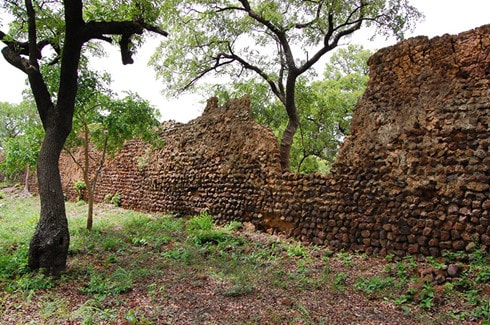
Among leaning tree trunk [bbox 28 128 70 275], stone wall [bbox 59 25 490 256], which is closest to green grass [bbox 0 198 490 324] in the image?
leaning tree trunk [bbox 28 128 70 275]

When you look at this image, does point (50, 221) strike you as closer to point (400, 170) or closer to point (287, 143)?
point (400, 170)

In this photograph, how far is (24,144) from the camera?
298 inches

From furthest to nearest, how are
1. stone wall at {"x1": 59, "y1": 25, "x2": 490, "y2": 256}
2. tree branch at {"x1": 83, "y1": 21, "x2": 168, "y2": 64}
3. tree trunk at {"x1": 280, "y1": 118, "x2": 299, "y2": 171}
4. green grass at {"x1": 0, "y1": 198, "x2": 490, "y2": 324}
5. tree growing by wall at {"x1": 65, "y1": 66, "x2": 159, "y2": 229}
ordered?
tree trunk at {"x1": 280, "y1": 118, "x2": 299, "y2": 171} < tree growing by wall at {"x1": 65, "y1": 66, "x2": 159, "y2": 229} < tree branch at {"x1": 83, "y1": 21, "x2": 168, "y2": 64} < stone wall at {"x1": 59, "y1": 25, "x2": 490, "y2": 256} < green grass at {"x1": 0, "y1": 198, "x2": 490, "y2": 324}

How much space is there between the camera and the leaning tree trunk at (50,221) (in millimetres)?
5223

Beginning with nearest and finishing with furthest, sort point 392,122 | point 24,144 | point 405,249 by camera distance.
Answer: point 405,249
point 392,122
point 24,144

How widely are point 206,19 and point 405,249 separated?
929 cm

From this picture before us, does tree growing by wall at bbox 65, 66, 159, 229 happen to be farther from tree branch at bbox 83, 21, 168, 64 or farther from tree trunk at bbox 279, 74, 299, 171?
tree trunk at bbox 279, 74, 299, 171

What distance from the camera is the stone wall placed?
5199 millimetres

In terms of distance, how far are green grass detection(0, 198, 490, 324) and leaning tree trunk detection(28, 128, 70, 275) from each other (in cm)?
21

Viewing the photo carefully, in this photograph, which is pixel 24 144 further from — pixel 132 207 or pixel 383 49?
pixel 383 49

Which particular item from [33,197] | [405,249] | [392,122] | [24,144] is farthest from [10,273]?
[33,197]

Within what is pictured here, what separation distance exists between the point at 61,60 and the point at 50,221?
8.70ft

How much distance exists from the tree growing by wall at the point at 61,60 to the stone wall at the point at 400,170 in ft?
12.2

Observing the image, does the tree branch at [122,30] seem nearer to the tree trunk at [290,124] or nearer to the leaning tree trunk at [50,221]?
the leaning tree trunk at [50,221]
